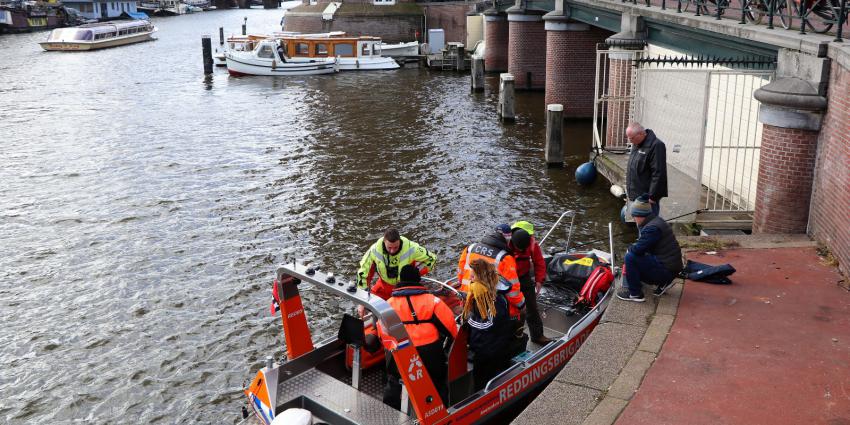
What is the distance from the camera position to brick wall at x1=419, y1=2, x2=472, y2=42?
175ft

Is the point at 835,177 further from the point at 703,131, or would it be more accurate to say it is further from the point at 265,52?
the point at 265,52

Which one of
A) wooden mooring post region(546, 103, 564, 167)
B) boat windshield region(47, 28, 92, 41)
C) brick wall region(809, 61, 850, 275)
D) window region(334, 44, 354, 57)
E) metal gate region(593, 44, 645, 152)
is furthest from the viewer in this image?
boat windshield region(47, 28, 92, 41)

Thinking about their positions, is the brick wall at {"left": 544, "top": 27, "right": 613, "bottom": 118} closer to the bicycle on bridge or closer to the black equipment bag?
the bicycle on bridge

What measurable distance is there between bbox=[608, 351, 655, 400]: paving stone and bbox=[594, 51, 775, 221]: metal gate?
18.1ft

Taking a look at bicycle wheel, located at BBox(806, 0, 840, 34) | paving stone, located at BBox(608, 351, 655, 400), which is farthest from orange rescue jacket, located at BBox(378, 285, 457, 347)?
bicycle wheel, located at BBox(806, 0, 840, 34)

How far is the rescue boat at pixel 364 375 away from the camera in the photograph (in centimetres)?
722

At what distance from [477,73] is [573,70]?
319 inches

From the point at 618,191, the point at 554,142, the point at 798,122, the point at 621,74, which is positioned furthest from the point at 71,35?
the point at 798,122

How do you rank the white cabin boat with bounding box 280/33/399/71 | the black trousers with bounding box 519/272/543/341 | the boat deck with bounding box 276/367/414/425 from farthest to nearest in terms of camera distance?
the white cabin boat with bounding box 280/33/399/71
the black trousers with bounding box 519/272/543/341
the boat deck with bounding box 276/367/414/425

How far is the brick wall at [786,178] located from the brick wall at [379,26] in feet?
152

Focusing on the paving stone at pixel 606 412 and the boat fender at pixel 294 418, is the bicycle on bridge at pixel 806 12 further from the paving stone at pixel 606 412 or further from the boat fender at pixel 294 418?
the boat fender at pixel 294 418

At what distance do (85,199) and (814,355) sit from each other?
52.8 ft

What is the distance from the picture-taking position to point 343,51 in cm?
4378

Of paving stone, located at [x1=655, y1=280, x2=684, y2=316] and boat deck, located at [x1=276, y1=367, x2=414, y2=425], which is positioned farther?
paving stone, located at [x1=655, y1=280, x2=684, y2=316]
